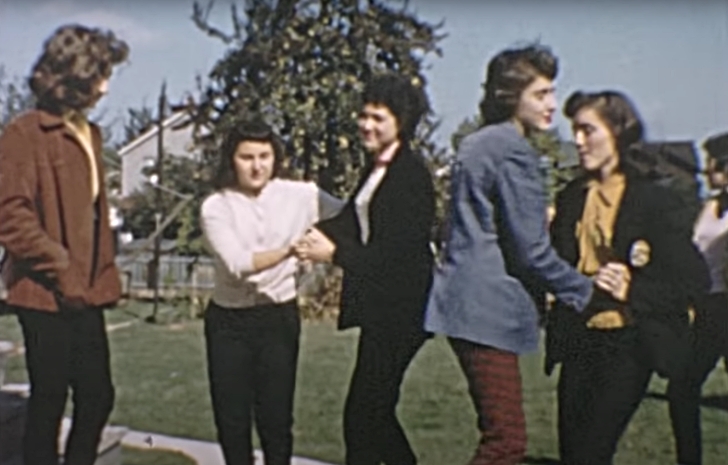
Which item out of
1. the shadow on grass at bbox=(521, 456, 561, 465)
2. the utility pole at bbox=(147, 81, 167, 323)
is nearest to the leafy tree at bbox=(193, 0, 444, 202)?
the utility pole at bbox=(147, 81, 167, 323)

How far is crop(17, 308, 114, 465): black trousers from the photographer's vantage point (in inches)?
172

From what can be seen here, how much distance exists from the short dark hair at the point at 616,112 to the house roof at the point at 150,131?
1.26m

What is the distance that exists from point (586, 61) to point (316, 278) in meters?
1.11

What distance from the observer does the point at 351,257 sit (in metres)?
4.27

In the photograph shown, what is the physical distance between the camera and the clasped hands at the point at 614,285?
13.9ft

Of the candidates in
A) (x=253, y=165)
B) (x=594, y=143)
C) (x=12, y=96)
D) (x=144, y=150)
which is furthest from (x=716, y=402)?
(x=12, y=96)

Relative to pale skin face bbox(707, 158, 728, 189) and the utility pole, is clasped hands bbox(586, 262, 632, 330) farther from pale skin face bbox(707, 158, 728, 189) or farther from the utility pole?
the utility pole

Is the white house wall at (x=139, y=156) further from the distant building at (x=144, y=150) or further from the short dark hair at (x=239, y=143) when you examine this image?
the short dark hair at (x=239, y=143)

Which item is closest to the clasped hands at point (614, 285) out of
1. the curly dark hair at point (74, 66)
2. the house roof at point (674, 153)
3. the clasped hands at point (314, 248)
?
the house roof at point (674, 153)

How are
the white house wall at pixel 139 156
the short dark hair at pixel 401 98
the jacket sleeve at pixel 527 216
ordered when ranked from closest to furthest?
the jacket sleeve at pixel 527 216
the short dark hair at pixel 401 98
the white house wall at pixel 139 156

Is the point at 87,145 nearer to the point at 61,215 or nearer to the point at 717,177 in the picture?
the point at 61,215

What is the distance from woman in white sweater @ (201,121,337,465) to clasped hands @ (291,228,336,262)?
20 mm

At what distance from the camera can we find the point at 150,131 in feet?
14.6

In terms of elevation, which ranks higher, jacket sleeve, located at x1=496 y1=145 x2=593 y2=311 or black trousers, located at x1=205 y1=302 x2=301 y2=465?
jacket sleeve, located at x1=496 y1=145 x2=593 y2=311
